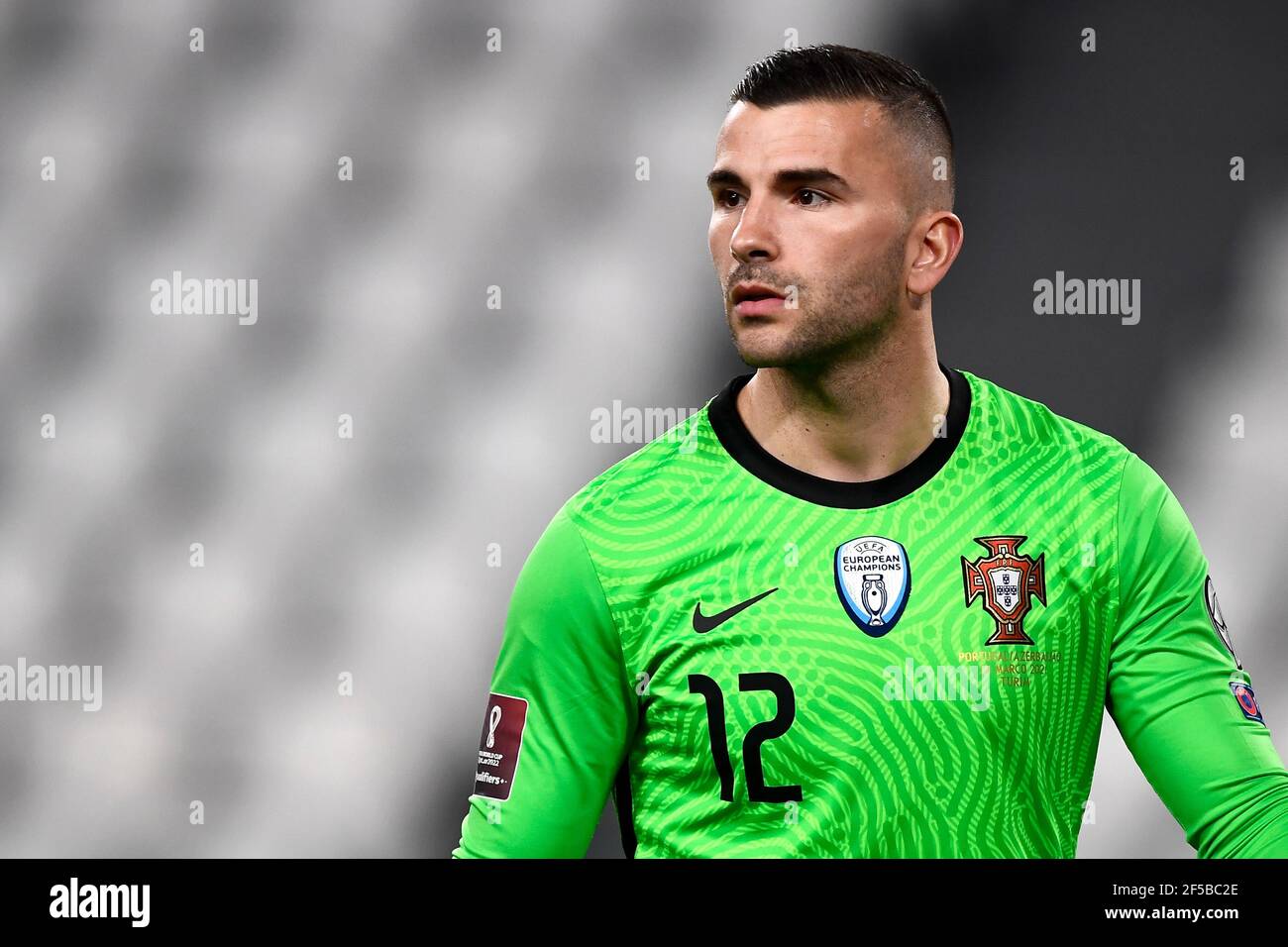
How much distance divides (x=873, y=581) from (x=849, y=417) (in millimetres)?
230

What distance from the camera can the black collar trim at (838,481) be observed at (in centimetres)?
205

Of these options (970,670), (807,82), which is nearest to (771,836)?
(970,670)

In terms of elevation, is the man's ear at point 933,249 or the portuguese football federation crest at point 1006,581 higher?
the man's ear at point 933,249

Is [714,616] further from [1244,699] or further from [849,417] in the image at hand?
[1244,699]

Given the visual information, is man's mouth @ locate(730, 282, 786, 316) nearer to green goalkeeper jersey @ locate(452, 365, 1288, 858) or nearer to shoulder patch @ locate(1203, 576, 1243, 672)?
green goalkeeper jersey @ locate(452, 365, 1288, 858)

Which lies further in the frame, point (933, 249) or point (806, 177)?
point (933, 249)

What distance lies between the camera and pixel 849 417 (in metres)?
2.06

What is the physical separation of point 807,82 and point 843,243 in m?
0.23

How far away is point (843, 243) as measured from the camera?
199cm

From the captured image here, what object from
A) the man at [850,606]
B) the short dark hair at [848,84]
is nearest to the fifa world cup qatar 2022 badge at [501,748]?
the man at [850,606]

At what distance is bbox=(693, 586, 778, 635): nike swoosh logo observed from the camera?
6.50ft

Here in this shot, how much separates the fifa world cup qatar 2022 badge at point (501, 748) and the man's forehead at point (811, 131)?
0.80 meters

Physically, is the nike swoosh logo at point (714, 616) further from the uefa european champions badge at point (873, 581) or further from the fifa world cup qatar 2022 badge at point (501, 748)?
the fifa world cup qatar 2022 badge at point (501, 748)

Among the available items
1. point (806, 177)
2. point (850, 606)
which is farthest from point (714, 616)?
point (806, 177)
